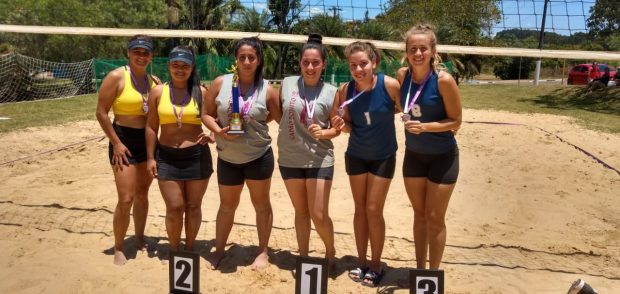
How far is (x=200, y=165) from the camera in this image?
3395mm

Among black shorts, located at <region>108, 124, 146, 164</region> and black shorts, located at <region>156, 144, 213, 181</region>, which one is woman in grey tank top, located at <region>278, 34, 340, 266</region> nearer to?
black shorts, located at <region>156, 144, 213, 181</region>

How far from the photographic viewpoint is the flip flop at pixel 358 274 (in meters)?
3.45

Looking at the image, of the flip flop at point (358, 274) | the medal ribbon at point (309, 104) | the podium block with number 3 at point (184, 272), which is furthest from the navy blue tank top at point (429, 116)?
the podium block with number 3 at point (184, 272)

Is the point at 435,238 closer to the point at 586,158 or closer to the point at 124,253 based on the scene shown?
the point at 124,253

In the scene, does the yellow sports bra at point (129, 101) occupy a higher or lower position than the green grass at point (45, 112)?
higher

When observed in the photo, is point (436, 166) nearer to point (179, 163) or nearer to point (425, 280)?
point (425, 280)

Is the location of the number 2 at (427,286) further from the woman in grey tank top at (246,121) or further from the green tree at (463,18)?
the green tree at (463,18)

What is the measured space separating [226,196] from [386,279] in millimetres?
1274

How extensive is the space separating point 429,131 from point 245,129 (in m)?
1.16

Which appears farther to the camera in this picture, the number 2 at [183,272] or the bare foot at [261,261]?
the bare foot at [261,261]

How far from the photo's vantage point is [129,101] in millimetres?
3387

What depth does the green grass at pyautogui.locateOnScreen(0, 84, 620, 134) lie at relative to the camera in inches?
406

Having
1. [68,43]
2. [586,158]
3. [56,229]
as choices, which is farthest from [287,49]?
[56,229]

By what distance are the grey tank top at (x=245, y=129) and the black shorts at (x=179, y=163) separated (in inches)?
7.4
